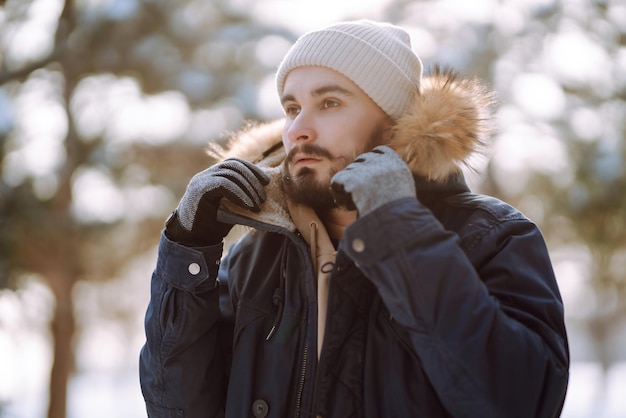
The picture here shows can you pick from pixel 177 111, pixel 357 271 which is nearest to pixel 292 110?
pixel 357 271

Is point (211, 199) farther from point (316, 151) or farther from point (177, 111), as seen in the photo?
point (177, 111)

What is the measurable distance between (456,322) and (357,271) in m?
0.36

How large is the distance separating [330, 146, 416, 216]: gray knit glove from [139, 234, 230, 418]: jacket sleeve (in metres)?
0.53

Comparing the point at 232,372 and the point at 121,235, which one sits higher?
A: the point at 121,235

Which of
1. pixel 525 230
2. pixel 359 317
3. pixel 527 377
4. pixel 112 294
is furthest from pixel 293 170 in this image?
pixel 112 294

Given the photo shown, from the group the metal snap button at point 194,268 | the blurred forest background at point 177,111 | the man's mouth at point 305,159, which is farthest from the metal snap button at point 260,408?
the blurred forest background at point 177,111

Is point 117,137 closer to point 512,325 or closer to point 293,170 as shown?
point 293,170

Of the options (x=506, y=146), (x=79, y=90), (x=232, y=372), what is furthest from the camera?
(x=506, y=146)

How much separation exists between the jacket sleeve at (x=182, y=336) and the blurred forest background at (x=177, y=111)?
3646 mm

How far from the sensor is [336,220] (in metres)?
2.23

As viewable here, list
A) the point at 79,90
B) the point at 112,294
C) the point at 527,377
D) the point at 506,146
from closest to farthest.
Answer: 1. the point at 527,377
2. the point at 79,90
3. the point at 506,146
4. the point at 112,294

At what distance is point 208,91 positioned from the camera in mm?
7445

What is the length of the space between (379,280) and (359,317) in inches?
10.7

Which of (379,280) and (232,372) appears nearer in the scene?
(379,280)
